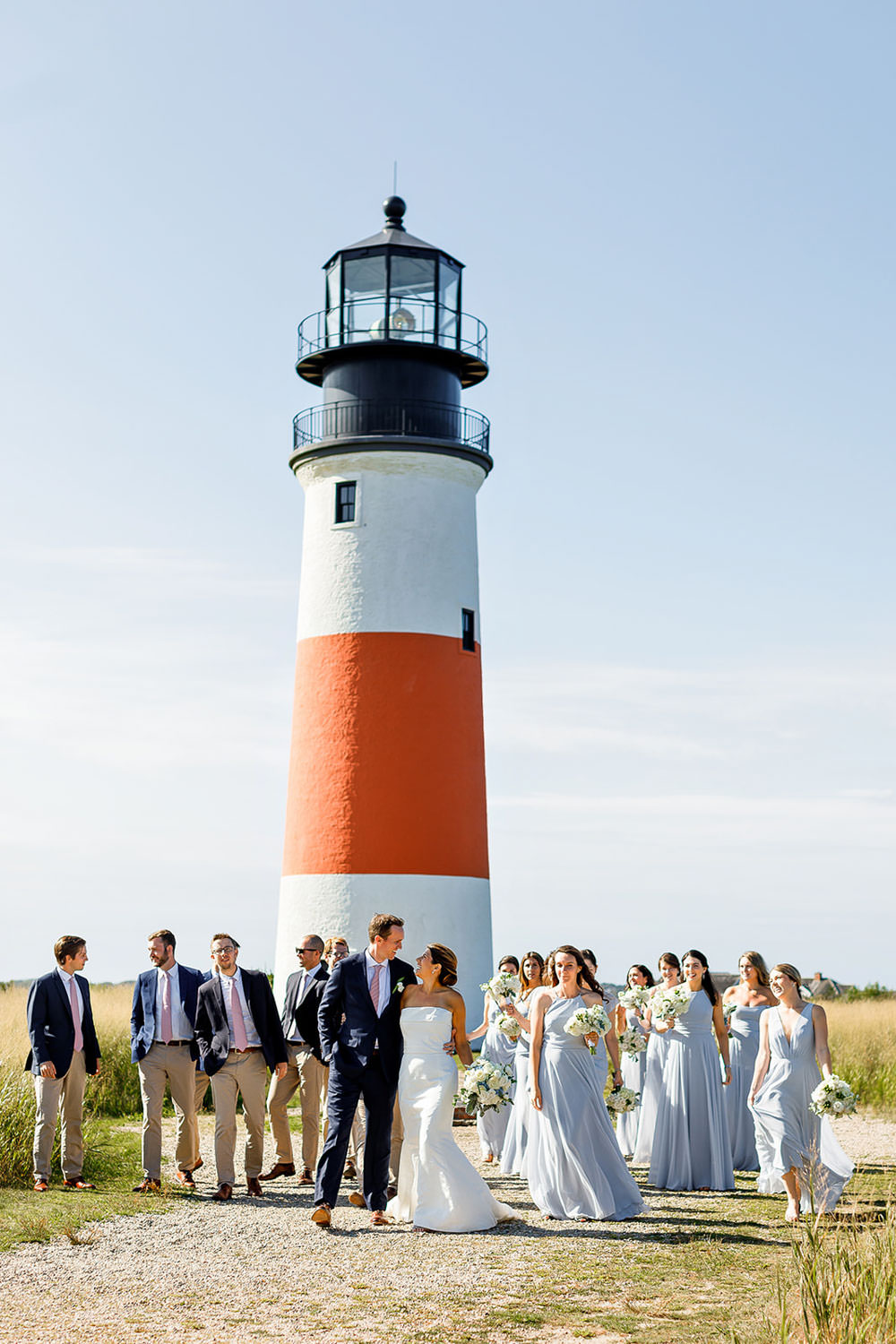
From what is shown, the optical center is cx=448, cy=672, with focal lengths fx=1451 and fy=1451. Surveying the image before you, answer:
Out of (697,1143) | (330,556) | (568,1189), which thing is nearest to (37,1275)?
(568,1189)

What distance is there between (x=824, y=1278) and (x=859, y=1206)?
18.2 ft

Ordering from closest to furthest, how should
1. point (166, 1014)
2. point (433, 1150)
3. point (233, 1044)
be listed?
point (433, 1150) → point (233, 1044) → point (166, 1014)

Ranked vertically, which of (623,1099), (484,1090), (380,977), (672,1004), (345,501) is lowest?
(623,1099)

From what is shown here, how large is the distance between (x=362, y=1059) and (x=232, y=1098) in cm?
180

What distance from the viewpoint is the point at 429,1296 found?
29.0 ft

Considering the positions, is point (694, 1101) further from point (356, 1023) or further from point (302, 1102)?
point (356, 1023)

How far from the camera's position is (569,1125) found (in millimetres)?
11852

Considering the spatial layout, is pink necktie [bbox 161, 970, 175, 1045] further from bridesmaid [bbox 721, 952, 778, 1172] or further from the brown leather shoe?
bridesmaid [bbox 721, 952, 778, 1172]

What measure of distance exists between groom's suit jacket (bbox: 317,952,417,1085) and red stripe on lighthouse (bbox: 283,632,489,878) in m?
12.1

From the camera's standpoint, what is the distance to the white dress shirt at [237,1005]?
12633mm

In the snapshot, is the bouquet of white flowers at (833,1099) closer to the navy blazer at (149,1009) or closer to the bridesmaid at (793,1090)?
the bridesmaid at (793,1090)

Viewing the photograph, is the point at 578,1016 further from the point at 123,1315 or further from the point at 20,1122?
the point at 20,1122

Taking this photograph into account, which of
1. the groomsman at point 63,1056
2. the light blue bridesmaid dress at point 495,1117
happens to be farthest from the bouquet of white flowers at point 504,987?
the groomsman at point 63,1056

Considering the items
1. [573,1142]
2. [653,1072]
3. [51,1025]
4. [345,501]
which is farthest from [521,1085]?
[345,501]
